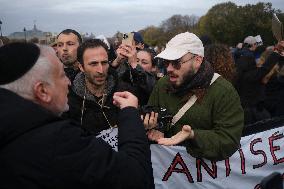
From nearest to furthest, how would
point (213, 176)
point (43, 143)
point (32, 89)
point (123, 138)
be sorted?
point (43, 143) < point (32, 89) < point (123, 138) < point (213, 176)

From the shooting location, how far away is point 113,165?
5.57ft

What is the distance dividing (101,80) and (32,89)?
5.91 feet

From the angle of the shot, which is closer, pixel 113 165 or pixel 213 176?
pixel 113 165

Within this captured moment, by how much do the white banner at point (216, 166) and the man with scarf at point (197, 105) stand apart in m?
0.29

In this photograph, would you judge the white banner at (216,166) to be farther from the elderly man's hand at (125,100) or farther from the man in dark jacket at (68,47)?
the man in dark jacket at (68,47)

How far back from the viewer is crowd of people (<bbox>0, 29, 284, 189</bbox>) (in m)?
1.62

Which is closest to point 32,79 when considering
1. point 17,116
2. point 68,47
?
point 17,116

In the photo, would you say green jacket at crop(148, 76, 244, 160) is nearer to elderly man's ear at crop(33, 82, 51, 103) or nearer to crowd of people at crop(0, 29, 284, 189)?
crowd of people at crop(0, 29, 284, 189)

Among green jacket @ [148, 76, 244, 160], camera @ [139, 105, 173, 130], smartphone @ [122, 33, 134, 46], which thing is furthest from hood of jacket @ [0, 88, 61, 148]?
smartphone @ [122, 33, 134, 46]

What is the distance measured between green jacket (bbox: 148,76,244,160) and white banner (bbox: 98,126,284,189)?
330 millimetres

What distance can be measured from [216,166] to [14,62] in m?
2.36

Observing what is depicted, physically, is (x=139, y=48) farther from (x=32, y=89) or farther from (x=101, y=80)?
(x=32, y=89)

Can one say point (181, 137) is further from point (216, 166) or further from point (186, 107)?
point (216, 166)

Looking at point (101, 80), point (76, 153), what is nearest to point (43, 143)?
point (76, 153)
